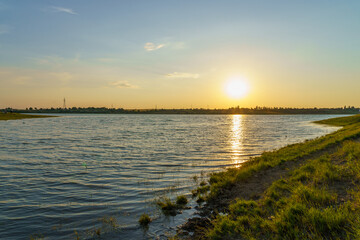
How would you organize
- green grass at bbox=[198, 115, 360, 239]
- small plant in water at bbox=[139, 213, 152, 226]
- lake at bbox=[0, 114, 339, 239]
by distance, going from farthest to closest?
small plant in water at bbox=[139, 213, 152, 226], lake at bbox=[0, 114, 339, 239], green grass at bbox=[198, 115, 360, 239]

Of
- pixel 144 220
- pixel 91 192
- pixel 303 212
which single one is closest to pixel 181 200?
pixel 144 220

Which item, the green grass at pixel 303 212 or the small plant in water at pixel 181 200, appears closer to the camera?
the green grass at pixel 303 212

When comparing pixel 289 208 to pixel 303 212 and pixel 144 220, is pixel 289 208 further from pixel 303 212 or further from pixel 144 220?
pixel 144 220

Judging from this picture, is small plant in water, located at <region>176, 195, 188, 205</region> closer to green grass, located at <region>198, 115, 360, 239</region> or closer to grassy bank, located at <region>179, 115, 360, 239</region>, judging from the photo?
grassy bank, located at <region>179, 115, 360, 239</region>

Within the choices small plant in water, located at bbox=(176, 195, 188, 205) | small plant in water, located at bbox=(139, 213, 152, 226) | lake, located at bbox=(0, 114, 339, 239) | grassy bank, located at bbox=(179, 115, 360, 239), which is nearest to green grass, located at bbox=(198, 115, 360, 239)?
grassy bank, located at bbox=(179, 115, 360, 239)

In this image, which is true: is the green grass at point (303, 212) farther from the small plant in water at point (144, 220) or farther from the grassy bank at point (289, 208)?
the small plant in water at point (144, 220)

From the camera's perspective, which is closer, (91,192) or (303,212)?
(303,212)

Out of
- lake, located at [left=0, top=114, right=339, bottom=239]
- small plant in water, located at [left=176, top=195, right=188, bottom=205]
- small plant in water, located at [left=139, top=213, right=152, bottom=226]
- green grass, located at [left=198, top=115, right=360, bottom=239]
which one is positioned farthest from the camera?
small plant in water, located at [left=176, top=195, right=188, bottom=205]

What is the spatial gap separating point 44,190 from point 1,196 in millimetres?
2067

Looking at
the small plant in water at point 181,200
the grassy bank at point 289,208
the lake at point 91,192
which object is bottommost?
the lake at point 91,192

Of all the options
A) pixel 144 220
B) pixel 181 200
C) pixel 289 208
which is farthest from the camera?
pixel 181 200

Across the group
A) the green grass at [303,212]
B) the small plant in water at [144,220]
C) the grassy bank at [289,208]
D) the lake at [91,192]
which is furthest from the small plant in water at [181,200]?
the small plant in water at [144,220]

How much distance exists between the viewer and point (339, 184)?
10.3 meters

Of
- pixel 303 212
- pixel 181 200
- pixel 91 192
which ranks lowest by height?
pixel 91 192
